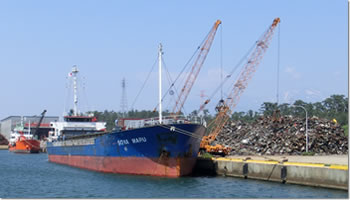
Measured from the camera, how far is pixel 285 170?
111ft

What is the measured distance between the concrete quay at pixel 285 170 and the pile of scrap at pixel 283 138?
1192cm

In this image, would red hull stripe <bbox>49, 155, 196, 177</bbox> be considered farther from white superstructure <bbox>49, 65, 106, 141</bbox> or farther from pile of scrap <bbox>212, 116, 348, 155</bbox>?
white superstructure <bbox>49, 65, 106, 141</bbox>

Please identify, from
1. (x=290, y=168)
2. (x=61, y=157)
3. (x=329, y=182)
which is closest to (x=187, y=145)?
(x=290, y=168)

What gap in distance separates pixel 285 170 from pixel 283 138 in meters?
20.4

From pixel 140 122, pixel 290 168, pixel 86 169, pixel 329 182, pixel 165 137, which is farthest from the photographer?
pixel 86 169

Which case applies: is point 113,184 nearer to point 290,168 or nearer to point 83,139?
point 290,168

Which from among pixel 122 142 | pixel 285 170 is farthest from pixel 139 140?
pixel 285 170

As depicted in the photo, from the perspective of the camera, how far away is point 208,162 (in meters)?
42.5

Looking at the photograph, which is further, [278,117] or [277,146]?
[278,117]

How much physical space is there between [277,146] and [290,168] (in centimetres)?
1943

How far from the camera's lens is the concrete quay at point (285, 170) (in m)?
29.8

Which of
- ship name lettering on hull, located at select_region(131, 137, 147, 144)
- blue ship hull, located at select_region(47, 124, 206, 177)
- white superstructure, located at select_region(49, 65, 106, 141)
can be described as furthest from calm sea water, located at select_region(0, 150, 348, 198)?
white superstructure, located at select_region(49, 65, 106, 141)

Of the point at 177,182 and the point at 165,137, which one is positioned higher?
the point at 165,137

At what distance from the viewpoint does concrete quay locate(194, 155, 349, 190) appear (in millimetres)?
29795
